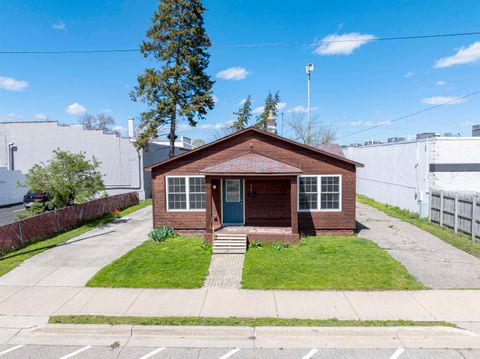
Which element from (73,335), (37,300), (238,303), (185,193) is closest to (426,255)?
(238,303)

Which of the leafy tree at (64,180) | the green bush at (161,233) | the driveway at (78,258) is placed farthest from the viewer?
the leafy tree at (64,180)

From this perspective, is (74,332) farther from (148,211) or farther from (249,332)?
(148,211)

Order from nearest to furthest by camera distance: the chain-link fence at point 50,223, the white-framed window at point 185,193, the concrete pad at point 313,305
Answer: the concrete pad at point 313,305
the chain-link fence at point 50,223
the white-framed window at point 185,193

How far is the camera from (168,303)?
754 centimetres

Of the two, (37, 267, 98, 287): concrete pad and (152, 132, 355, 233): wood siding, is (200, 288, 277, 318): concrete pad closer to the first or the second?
(37, 267, 98, 287): concrete pad

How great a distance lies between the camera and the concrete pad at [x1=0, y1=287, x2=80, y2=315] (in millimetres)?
7247

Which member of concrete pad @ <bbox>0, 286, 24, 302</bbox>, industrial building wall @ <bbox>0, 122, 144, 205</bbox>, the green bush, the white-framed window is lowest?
concrete pad @ <bbox>0, 286, 24, 302</bbox>

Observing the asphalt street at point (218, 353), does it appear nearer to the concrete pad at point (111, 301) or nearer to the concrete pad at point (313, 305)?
the concrete pad at point (313, 305)

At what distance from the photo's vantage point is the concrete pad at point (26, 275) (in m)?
8.99

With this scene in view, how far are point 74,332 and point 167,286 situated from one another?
2.60 m

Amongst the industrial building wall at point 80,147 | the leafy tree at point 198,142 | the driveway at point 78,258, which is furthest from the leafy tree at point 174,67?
the leafy tree at point 198,142

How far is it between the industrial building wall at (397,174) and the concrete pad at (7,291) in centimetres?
1866

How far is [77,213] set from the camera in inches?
663

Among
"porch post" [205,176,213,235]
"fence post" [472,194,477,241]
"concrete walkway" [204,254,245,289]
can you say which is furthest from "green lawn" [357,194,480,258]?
"porch post" [205,176,213,235]
